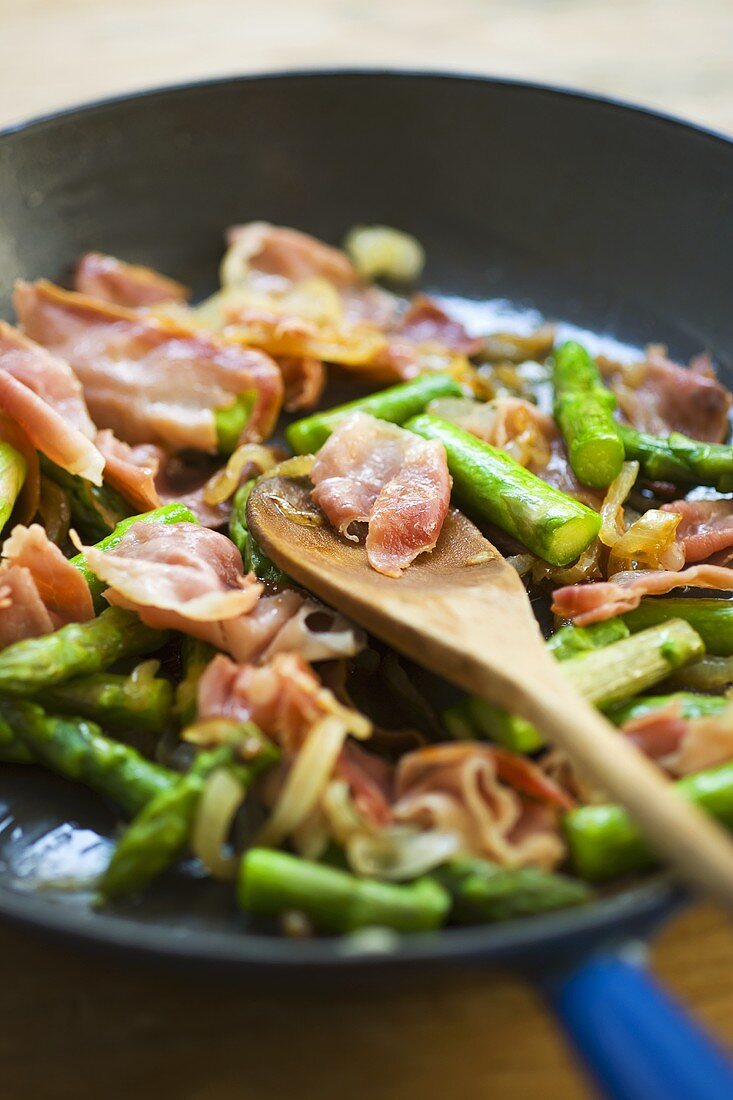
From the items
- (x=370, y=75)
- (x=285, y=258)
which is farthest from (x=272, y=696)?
(x=370, y=75)

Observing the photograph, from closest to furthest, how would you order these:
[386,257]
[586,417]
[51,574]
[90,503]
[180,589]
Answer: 1. [180,589]
2. [51,574]
3. [90,503]
4. [586,417]
5. [386,257]

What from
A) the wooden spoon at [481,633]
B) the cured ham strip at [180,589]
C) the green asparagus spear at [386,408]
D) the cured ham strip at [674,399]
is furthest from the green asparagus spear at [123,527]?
the cured ham strip at [674,399]

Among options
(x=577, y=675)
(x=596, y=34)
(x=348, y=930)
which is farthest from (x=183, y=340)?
(x=596, y=34)

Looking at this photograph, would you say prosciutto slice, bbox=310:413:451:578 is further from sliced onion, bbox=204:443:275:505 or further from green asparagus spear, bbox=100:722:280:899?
green asparagus spear, bbox=100:722:280:899

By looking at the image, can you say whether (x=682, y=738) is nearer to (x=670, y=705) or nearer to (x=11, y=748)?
(x=670, y=705)

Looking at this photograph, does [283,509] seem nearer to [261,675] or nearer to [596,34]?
[261,675]

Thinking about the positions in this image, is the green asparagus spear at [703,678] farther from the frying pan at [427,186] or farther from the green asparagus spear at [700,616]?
the frying pan at [427,186]
